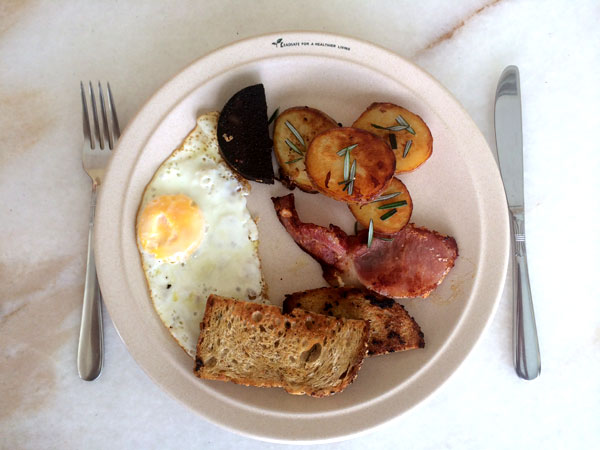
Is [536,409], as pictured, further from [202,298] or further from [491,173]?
[202,298]

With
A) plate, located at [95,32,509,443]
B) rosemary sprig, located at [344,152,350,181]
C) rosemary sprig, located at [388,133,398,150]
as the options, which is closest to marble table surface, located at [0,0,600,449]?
plate, located at [95,32,509,443]

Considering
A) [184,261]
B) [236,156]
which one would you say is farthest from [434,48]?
[184,261]

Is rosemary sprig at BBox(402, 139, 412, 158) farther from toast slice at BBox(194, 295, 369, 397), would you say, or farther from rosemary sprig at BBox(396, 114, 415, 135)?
toast slice at BBox(194, 295, 369, 397)

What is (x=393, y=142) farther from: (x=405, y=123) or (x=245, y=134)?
(x=245, y=134)

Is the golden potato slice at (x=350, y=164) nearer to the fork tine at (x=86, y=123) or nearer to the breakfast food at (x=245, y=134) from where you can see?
the breakfast food at (x=245, y=134)

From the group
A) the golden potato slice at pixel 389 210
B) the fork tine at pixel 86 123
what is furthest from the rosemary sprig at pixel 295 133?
the fork tine at pixel 86 123

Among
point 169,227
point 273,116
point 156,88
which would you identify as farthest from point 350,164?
point 156,88
